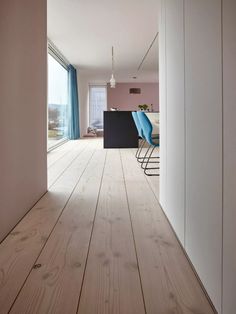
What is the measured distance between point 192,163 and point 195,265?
467mm

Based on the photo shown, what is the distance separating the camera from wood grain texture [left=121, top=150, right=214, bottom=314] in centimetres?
116

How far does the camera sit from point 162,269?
56.4 inches

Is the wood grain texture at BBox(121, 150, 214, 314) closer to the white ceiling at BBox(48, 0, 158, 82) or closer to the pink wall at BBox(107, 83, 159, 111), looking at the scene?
the white ceiling at BBox(48, 0, 158, 82)

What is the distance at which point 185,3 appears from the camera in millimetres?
1566

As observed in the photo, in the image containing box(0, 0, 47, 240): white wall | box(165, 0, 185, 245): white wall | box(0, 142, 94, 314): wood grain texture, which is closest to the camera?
box(0, 142, 94, 314): wood grain texture

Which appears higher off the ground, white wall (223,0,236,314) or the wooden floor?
white wall (223,0,236,314)

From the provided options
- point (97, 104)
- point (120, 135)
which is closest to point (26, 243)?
point (120, 135)

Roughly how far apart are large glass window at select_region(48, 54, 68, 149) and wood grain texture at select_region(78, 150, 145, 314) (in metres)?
5.12

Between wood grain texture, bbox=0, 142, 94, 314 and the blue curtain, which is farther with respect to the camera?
the blue curtain

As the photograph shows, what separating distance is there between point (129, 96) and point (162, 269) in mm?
12300

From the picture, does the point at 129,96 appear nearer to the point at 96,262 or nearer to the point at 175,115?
the point at 175,115

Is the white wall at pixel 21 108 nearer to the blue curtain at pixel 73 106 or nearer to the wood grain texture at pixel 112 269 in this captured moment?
the wood grain texture at pixel 112 269

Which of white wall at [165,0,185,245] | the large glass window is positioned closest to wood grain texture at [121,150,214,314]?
white wall at [165,0,185,245]

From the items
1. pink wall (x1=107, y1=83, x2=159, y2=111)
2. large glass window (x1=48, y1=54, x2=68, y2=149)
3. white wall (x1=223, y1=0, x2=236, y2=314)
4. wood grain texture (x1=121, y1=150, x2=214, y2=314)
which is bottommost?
wood grain texture (x1=121, y1=150, x2=214, y2=314)
